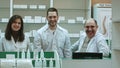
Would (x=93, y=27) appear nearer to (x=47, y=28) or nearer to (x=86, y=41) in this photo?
(x=86, y=41)

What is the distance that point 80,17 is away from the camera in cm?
618

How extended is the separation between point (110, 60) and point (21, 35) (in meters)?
1.16

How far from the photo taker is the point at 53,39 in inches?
151

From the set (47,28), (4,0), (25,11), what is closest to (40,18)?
(25,11)

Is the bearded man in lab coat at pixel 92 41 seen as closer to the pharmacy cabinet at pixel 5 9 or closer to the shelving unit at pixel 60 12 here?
the shelving unit at pixel 60 12

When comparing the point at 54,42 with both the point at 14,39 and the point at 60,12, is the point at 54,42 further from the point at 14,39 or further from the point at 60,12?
the point at 60,12

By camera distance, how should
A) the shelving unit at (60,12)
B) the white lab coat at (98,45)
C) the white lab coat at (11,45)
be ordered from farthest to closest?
the shelving unit at (60,12) → the white lab coat at (98,45) → the white lab coat at (11,45)

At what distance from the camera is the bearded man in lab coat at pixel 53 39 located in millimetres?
3811

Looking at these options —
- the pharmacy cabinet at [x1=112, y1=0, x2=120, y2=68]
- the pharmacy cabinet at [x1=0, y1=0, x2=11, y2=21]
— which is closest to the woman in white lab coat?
the pharmacy cabinet at [x1=112, y1=0, x2=120, y2=68]

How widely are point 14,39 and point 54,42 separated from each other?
53 cm

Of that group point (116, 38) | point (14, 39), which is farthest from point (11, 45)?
point (116, 38)

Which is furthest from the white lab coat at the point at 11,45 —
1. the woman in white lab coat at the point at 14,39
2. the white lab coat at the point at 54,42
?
the white lab coat at the point at 54,42

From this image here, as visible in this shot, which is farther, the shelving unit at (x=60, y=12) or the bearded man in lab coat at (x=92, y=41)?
the shelving unit at (x=60, y=12)

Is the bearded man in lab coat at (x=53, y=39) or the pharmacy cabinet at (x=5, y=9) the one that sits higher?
the pharmacy cabinet at (x=5, y=9)
